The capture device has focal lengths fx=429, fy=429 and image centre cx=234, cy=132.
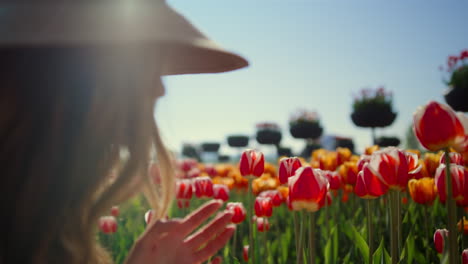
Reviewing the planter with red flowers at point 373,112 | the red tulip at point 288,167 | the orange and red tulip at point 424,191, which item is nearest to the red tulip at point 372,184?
the red tulip at point 288,167

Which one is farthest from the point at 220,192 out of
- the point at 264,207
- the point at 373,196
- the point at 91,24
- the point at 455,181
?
the point at 91,24

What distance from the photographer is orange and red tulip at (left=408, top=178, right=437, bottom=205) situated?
8.63 feet

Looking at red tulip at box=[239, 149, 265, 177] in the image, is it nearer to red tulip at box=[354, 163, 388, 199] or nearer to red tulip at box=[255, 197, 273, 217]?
red tulip at box=[255, 197, 273, 217]

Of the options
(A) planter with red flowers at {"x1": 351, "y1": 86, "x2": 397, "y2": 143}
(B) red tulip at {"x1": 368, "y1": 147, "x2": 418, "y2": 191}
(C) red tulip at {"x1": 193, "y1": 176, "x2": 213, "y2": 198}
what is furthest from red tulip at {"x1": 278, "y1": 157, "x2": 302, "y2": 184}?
(A) planter with red flowers at {"x1": 351, "y1": 86, "x2": 397, "y2": 143}

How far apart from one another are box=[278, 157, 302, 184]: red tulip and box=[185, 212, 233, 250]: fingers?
1.93 feet

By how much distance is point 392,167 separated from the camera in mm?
1623

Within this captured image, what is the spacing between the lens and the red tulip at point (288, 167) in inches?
79.4

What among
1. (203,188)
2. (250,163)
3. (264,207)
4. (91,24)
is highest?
(91,24)

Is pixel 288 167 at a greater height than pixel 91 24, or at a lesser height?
lesser

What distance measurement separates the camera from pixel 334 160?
3.83 metres

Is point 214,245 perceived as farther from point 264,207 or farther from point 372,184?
point 264,207

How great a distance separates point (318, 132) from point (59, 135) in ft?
47.4

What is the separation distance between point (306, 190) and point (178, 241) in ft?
1.74

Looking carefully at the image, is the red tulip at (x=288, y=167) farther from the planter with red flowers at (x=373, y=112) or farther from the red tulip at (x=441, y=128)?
the planter with red flowers at (x=373, y=112)
